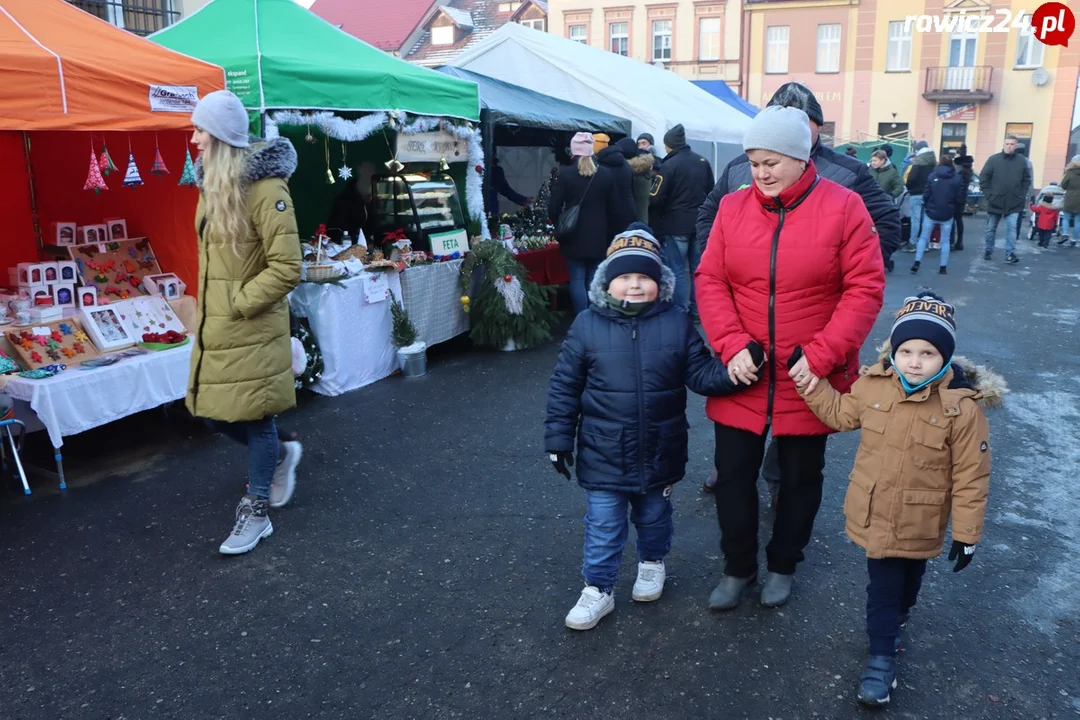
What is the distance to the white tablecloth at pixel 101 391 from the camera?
4.48 metres

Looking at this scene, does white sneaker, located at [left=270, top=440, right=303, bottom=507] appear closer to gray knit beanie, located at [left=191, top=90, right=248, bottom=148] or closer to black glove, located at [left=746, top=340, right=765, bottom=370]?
gray knit beanie, located at [left=191, top=90, right=248, bottom=148]

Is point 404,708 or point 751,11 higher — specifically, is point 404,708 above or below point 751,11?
below

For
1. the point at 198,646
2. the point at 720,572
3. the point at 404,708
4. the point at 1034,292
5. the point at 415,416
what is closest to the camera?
the point at 404,708

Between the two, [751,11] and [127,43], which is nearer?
[127,43]

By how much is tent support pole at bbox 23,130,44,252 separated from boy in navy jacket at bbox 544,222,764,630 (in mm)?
4671

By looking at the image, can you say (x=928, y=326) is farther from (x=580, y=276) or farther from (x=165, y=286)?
(x=580, y=276)

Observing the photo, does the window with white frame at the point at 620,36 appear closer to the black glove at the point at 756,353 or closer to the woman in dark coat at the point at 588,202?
the woman in dark coat at the point at 588,202

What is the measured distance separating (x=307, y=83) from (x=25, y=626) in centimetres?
405

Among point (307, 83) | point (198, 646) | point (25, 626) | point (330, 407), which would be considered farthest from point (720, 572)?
point (307, 83)

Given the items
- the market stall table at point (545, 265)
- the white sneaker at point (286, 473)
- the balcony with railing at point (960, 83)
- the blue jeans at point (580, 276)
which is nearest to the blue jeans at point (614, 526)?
the white sneaker at point (286, 473)

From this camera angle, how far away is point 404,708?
2705 mm

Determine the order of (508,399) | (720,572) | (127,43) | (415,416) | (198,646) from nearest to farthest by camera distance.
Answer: (198,646), (720,572), (127,43), (415,416), (508,399)

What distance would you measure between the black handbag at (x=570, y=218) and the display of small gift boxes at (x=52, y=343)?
12.7ft

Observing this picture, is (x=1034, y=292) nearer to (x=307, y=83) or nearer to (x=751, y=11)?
(x=307, y=83)
